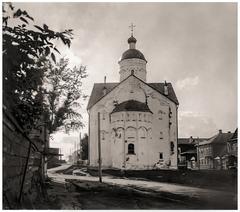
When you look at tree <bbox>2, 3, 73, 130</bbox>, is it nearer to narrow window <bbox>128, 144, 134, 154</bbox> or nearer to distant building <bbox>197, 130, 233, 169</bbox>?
distant building <bbox>197, 130, 233, 169</bbox>

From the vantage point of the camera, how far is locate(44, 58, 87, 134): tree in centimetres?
812

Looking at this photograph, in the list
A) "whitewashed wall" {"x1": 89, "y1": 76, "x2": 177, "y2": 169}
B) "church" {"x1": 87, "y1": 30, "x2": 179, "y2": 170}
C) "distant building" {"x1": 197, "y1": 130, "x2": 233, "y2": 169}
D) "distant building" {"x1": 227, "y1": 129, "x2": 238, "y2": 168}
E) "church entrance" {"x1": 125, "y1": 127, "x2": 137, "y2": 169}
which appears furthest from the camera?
"church entrance" {"x1": 125, "y1": 127, "x2": 137, "y2": 169}

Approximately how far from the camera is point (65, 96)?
8.70 m

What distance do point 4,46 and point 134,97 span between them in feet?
47.7


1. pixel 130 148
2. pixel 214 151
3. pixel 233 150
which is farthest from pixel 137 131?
pixel 233 150

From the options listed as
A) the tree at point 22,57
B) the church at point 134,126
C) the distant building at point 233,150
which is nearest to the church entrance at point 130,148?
the church at point 134,126

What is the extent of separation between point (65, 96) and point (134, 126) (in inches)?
426

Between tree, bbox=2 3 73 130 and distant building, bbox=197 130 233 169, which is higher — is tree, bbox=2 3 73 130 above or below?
above

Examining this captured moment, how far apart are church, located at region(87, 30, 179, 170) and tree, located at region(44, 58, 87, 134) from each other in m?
3.69

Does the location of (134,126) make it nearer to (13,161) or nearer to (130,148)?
(130,148)

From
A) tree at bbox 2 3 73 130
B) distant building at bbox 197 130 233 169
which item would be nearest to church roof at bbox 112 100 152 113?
distant building at bbox 197 130 233 169

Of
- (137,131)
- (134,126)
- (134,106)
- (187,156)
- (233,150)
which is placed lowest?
(187,156)

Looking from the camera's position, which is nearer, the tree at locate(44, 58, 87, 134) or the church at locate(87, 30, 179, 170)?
the tree at locate(44, 58, 87, 134)

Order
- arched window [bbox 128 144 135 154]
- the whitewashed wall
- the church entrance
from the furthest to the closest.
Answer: arched window [bbox 128 144 135 154], the church entrance, the whitewashed wall
